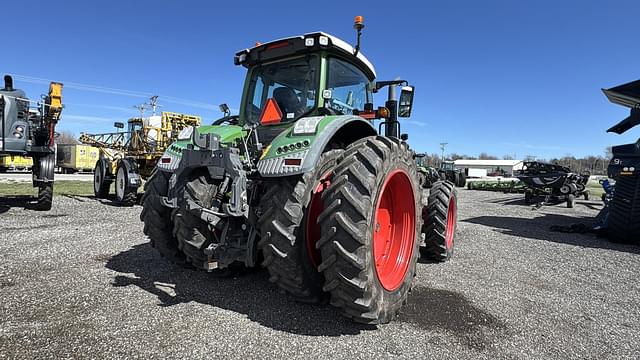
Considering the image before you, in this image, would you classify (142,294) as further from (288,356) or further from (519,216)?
(519,216)

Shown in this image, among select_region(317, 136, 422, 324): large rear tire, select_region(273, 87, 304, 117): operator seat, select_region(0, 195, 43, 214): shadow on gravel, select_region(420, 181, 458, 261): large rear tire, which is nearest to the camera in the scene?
select_region(317, 136, 422, 324): large rear tire

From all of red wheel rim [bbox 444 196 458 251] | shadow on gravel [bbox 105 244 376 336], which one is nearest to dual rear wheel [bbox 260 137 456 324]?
shadow on gravel [bbox 105 244 376 336]

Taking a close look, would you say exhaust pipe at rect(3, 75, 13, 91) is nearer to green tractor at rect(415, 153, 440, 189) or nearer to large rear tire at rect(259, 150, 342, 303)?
large rear tire at rect(259, 150, 342, 303)

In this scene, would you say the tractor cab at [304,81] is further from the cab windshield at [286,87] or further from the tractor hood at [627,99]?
the tractor hood at [627,99]

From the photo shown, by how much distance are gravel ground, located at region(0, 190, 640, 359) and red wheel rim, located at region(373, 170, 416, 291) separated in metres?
0.45

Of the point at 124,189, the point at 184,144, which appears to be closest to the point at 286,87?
the point at 184,144

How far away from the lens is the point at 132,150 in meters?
12.3

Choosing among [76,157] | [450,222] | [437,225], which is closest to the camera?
[437,225]

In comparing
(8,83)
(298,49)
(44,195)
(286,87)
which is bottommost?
(44,195)

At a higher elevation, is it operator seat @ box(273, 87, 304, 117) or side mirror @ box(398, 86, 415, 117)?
side mirror @ box(398, 86, 415, 117)

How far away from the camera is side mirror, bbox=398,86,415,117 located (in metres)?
4.54

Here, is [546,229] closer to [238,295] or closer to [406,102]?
[406,102]

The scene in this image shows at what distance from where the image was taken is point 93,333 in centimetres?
264

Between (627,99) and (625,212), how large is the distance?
3984 mm
